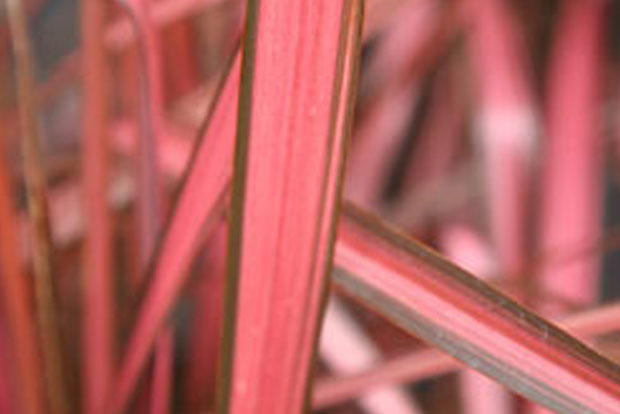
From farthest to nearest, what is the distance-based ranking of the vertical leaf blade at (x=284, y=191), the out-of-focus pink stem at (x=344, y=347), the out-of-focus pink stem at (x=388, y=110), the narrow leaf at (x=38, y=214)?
the out-of-focus pink stem at (x=388, y=110) < the out-of-focus pink stem at (x=344, y=347) < the narrow leaf at (x=38, y=214) < the vertical leaf blade at (x=284, y=191)

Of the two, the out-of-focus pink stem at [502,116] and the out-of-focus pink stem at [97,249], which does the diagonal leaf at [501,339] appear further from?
the out-of-focus pink stem at [502,116]

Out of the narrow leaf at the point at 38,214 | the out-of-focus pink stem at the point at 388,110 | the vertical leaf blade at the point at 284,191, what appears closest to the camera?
the vertical leaf blade at the point at 284,191

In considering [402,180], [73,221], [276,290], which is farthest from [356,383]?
[402,180]

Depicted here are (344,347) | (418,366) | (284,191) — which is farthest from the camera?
(344,347)

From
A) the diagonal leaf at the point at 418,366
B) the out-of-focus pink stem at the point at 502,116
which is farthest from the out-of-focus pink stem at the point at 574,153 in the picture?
the diagonal leaf at the point at 418,366

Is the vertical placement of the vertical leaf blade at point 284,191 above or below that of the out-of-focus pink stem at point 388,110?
below

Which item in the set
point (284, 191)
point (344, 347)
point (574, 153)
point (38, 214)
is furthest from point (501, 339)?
point (574, 153)

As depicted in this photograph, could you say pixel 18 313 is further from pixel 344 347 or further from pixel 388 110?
pixel 388 110

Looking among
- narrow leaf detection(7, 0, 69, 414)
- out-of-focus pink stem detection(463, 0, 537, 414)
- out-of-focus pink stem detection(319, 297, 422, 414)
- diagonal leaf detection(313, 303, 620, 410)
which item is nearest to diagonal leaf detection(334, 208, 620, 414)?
diagonal leaf detection(313, 303, 620, 410)

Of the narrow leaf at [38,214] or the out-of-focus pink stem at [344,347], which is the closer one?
the narrow leaf at [38,214]

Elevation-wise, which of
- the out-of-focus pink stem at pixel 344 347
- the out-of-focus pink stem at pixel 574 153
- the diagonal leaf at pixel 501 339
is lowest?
the diagonal leaf at pixel 501 339

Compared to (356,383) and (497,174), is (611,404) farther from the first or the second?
(497,174)
